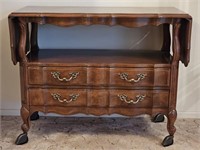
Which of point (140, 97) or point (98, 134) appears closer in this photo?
point (140, 97)

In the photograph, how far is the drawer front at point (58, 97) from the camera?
222 cm

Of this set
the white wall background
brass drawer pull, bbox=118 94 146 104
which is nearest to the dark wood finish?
brass drawer pull, bbox=118 94 146 104

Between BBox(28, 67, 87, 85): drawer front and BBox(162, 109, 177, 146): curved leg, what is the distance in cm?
63

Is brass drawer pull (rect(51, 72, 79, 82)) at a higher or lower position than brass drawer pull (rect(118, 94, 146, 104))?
higher

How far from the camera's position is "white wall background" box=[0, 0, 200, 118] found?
256cm

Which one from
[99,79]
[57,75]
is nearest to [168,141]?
[99,79]

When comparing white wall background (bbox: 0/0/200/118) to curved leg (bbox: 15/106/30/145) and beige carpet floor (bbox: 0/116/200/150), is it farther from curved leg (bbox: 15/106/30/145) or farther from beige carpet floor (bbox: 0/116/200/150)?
curved leg (bbox: 15/106/30/145)

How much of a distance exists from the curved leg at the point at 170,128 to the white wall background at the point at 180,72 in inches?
→ 20.8

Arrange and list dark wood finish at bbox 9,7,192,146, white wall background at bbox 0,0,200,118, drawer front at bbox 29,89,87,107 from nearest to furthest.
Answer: dark wood finish at bbox 9,7,192,146
drawer front at bbox 29,89,87,107
white wall background at bbox 0,0,200,118

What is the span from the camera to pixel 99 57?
2.34 metres

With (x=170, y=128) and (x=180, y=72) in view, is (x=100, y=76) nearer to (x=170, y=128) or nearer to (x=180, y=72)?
(x=170, y=128)

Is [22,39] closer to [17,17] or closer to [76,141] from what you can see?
[17,17]

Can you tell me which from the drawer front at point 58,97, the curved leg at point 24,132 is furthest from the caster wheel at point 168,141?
the curved leg at point 24,132

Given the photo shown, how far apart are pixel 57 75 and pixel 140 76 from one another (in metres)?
0.55
